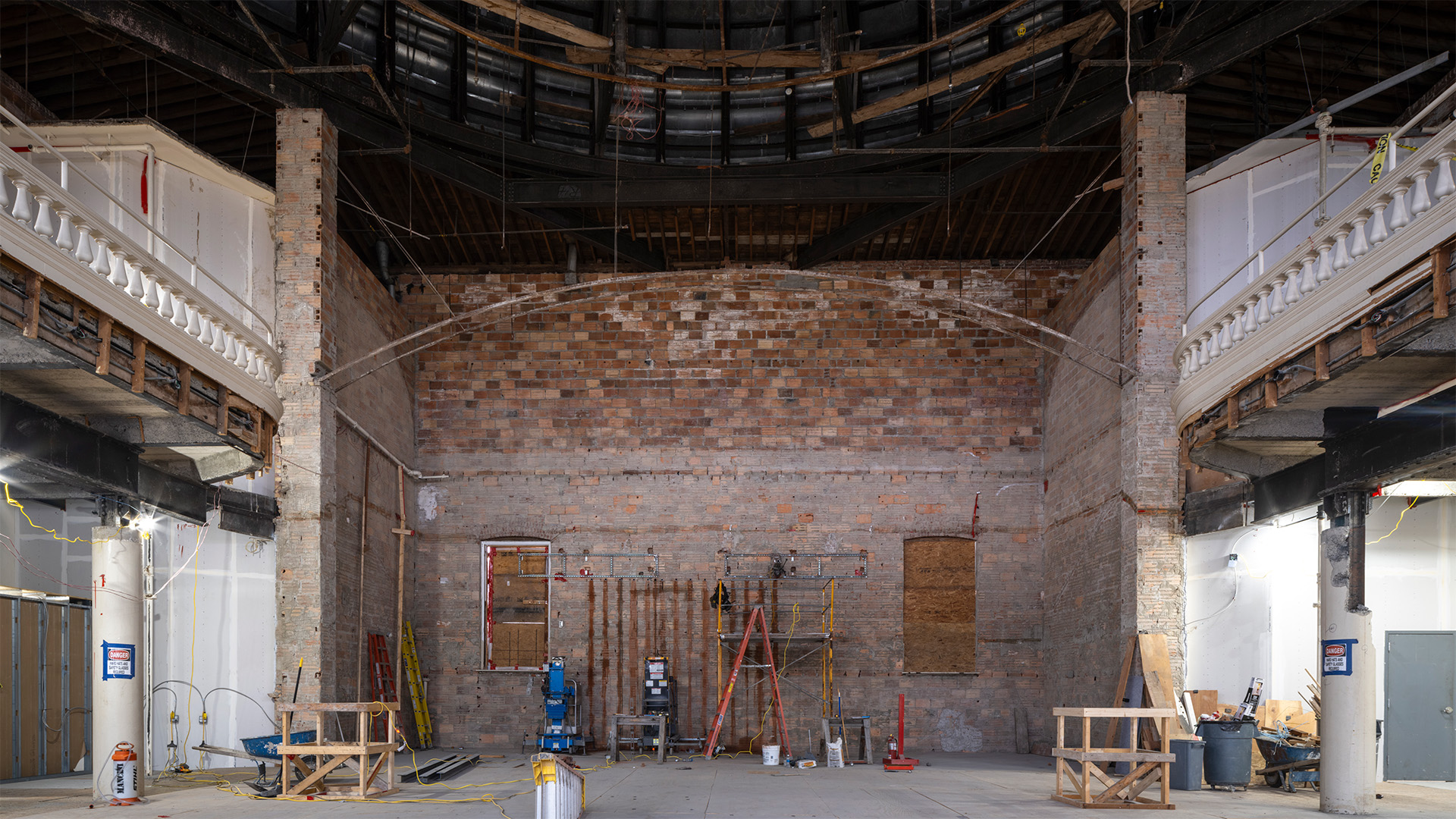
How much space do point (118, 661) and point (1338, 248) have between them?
429 inches

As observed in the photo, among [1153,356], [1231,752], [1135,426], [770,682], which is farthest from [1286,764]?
[770,682]

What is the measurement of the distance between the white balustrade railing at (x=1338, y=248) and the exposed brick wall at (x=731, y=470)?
7.00 meters

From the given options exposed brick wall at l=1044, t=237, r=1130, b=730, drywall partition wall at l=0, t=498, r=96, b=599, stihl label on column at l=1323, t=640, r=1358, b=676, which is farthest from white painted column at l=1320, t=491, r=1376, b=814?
drywall partition wall at l=0, t=498, r=96, b=599

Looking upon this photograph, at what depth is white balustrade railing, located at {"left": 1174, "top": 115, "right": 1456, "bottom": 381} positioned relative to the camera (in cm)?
700

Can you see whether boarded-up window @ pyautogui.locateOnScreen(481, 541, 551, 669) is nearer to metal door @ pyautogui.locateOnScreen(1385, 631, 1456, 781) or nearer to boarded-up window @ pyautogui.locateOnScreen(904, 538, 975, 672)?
boarded-up window @ pyautogui.locateOnScreen(904, 538, 975, 672)

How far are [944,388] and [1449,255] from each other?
1143cm

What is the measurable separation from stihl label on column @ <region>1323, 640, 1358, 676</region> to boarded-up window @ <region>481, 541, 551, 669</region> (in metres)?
11.2

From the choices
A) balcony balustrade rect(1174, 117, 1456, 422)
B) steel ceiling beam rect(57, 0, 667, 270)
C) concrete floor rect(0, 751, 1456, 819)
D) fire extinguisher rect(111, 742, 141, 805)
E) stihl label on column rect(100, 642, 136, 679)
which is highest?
steel ceiling beam rect(57, 0, 667, 270)

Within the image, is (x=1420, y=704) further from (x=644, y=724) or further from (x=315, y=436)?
(x=315, y=436)

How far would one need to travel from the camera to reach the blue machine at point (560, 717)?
16.0 metres

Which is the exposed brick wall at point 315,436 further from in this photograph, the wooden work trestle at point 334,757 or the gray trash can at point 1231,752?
the gray trash can at point 1231,752

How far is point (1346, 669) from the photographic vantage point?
951cm

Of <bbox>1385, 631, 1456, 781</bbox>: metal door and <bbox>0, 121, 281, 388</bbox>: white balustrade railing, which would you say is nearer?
<bbox>0, 121, 281, 388</bbox>: white balustrade railing

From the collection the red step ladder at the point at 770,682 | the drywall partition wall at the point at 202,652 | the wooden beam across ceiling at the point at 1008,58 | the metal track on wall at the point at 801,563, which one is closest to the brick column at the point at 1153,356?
the wooden beam across ceiling at the point at 1008,58
